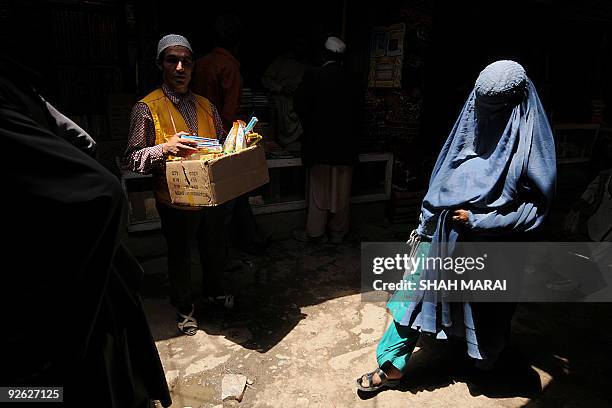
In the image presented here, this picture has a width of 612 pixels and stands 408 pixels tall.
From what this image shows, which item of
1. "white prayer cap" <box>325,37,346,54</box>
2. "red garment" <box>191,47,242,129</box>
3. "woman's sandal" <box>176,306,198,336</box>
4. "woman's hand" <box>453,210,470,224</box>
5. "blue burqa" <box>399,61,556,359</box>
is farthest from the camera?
"white prayer cap" <box>325,37,346,54</box>

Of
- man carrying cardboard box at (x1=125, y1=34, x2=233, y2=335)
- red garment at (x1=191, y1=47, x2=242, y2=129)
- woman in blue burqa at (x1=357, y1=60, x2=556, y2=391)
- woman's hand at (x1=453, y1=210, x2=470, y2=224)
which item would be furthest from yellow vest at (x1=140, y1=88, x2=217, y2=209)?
woman's hand at (x1=453, y1=210, x2=470, y2=224)

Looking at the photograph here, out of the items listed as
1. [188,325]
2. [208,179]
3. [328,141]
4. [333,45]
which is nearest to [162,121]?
[208,179]

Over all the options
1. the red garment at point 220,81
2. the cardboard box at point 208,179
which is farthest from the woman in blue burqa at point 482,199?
the red garment at point 220,81

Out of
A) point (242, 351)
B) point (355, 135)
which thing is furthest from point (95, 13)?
point (242, 351)

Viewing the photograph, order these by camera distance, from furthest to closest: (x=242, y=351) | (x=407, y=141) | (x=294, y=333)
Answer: (x=407, y=141), (x=294, y=333), (x=242, y=351)

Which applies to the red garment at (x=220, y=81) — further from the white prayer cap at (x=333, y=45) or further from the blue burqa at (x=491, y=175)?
the blue burqa at (x=491, y=175)

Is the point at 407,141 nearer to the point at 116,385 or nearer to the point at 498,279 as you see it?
the point at 498,279

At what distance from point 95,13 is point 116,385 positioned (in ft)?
13.3

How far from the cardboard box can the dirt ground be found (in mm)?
1176

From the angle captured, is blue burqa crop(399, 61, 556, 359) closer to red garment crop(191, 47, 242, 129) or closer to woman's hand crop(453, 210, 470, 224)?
woman's hand crop(453, 210, 470, 224)

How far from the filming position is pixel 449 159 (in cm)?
235

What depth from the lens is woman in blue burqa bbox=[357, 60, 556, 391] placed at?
6.80 feet

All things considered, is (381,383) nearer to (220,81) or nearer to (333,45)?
(220,81)

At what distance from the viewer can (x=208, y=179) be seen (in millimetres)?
2229
